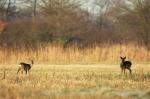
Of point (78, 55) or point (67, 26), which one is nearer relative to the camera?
point (78, 55)

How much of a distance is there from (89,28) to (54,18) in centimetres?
392

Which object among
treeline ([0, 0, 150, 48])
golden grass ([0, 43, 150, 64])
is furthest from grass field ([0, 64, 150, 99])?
treeline ([0, 0, 150, 48])

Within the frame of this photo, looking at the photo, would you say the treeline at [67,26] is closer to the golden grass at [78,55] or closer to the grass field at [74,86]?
the golden grass at [78,55]

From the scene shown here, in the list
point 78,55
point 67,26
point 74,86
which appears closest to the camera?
point 74,86

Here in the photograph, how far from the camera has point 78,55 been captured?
25828mm

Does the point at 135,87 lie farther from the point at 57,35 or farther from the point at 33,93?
the point at 57,35

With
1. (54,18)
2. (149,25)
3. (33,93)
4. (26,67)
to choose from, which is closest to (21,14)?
(54,18)

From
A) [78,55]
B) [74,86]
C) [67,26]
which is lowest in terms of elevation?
[74,86]

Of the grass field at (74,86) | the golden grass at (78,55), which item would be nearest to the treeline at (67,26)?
the golden grass at (78,55)

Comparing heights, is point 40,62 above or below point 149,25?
below

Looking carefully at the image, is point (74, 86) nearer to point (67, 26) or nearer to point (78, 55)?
point (78, 55)

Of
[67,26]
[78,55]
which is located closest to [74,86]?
[78,55]

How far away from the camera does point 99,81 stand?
49.8 ft

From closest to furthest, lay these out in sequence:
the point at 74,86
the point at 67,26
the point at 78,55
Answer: the point at 74,86, the point at 78,55, the point at 67,26
